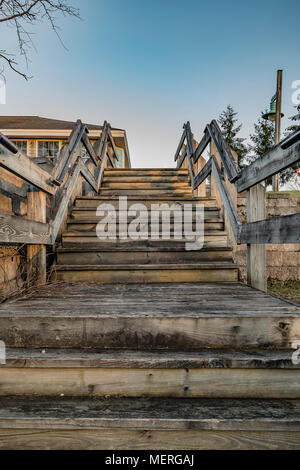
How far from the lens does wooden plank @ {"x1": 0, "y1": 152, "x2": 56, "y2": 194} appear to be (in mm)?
1904

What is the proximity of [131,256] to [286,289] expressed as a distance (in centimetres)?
272

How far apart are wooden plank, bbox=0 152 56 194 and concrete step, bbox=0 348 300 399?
1.24 metres

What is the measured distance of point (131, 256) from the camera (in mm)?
3088

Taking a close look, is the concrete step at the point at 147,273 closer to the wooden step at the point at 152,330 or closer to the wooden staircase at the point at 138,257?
the wooden staircase at the point at 138,257

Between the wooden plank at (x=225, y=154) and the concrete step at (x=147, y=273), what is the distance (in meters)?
0.91

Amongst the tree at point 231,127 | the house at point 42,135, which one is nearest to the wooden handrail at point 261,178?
the house at point 42,135

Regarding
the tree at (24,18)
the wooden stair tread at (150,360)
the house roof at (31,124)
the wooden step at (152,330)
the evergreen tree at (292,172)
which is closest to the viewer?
the wooden stair tread at (150,360)

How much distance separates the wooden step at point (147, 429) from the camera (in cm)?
114

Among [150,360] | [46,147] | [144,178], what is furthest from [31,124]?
[150,360]

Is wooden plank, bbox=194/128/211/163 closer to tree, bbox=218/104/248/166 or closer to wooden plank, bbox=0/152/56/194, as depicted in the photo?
wooden plank, bbox=0/152/56/194

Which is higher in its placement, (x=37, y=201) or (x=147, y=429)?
(x=37, y=201)

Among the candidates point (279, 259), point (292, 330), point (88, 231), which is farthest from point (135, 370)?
point (279, 259)

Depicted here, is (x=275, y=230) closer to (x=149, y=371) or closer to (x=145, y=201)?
Answer: (x=149, y=371)

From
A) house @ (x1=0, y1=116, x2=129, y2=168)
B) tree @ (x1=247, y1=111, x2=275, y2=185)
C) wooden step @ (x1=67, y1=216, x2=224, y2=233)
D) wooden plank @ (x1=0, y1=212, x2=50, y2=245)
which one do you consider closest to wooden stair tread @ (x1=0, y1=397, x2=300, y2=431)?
wooden plank @ (x1=0, y1=212, x2=50, y2=245)
